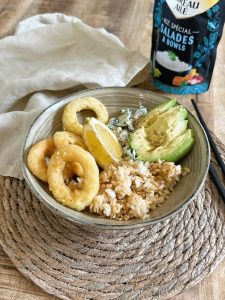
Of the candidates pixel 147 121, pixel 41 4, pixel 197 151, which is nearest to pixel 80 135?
pixel 147 121

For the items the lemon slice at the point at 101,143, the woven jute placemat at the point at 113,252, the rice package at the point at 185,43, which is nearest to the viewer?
the woven jute placemat at the point at 113,252

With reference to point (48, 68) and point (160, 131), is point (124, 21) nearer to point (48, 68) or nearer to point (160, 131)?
point (48, 68)

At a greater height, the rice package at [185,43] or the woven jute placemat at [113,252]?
the rice package at [185,43]

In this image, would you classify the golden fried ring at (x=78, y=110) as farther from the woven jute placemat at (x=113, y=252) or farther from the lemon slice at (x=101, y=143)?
the woven jute placemat at (x=113, y=252)

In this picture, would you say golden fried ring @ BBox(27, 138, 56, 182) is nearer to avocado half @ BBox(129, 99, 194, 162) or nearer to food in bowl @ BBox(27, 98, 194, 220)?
food in bowl @ BBox(27, 98, 194, 220)

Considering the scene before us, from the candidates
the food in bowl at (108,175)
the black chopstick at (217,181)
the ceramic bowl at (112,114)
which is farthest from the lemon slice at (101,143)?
the black chopstick at (217,181)

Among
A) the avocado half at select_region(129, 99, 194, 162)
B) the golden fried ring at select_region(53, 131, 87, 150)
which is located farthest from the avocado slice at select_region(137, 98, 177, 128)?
the golden fried ring at select_region(53, 131, 87, 150)
